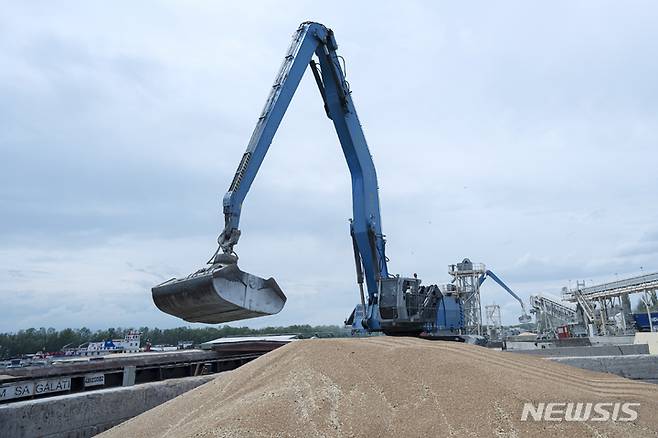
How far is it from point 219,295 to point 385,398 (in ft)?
11.7

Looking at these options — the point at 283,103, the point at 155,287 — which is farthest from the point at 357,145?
the point at 155,287

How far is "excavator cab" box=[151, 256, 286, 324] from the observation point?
Result: 26.1ft

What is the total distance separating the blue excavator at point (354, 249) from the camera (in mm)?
8258

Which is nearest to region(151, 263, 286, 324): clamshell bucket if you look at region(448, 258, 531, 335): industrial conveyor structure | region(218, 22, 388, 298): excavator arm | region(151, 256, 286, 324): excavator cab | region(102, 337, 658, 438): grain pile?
region(151, 256, 286, 324): excavator cab

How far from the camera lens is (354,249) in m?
16.6

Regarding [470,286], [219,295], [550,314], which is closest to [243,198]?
[219,295]

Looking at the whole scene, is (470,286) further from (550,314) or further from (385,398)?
(385,398)

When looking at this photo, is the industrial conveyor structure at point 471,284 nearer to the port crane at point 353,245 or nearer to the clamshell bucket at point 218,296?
the port crane at point 353,245

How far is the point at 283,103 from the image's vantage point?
12438mm

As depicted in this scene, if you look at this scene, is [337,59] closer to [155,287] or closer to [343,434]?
[155,287]

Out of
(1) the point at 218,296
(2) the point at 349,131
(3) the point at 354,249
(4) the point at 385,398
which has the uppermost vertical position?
(2) the point at 349,131

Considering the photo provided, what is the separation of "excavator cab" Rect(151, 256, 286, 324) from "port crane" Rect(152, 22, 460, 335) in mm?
18

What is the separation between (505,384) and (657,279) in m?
34.6

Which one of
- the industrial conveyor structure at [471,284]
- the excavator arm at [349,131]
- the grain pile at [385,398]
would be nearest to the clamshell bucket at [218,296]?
the grain pile at [385,398]
